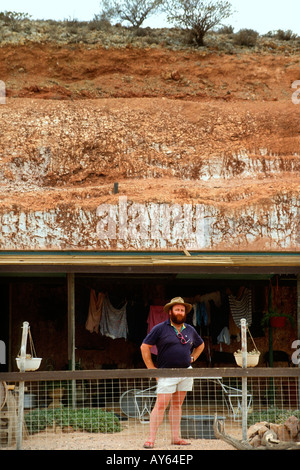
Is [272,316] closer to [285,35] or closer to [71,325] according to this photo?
[71,325]

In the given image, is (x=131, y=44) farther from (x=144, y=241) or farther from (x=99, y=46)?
(x=144, y=241)

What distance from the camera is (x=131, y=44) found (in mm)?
32812

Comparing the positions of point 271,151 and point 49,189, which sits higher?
point 271,151

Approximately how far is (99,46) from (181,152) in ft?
32.1

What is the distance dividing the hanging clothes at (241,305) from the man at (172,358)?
6.34 metres

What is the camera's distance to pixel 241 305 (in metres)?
15.4

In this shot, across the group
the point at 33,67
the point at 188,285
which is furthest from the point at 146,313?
the point at 33,67

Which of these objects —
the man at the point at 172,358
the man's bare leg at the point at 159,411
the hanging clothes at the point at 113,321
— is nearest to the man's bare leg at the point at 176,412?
the man at the point at 172,358

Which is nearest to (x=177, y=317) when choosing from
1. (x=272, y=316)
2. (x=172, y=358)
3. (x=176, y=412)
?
(x=172, y=358)

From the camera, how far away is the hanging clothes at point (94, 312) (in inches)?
599

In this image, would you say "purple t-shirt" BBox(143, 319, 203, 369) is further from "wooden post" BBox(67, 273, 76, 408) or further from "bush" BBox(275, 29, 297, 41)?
"bush" BBox(275, 29, 297, 41)

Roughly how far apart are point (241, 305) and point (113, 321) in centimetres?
271

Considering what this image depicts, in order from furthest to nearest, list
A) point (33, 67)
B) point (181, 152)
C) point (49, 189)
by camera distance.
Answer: point (33, 67), point (181, 152), point (49, 189)

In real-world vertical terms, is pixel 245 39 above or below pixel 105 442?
above
